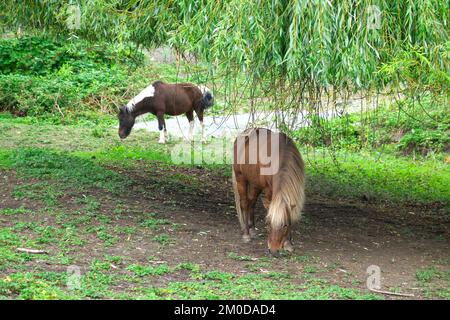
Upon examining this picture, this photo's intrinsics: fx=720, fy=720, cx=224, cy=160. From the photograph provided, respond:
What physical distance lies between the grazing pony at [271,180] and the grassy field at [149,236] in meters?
0.28

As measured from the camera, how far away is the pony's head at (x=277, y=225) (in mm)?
6801

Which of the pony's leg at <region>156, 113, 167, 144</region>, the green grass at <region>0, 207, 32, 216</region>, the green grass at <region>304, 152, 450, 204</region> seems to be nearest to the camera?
the green grass at <region>0, 207, 32, 216</region>

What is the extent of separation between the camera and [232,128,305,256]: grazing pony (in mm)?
6852

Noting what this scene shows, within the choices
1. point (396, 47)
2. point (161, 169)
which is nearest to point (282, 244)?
point (396, 47)

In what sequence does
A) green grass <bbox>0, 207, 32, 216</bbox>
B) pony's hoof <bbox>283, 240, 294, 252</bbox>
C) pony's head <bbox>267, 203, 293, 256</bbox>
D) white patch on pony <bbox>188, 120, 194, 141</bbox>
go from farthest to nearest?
white patch on pony <bbox>188, 120, 194, 141</bbox> → green grass <bbox>0, 207, 32, 216</bbox> → pony's hoof <bbox>283, 240, 294, 252</bbox> → pony's head <bbox>267, 203, 293, 256</bbox>

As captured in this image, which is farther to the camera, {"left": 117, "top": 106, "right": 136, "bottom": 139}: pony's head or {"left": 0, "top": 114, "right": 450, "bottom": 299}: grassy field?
{"left": 117, "top": 106, "right": 136, "bottom": 139}: pony's head

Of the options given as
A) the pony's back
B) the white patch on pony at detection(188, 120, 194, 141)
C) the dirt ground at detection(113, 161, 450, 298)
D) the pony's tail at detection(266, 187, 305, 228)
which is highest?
the white patch on pony at detection(188, 120, 194, 141)

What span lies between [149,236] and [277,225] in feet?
4.83

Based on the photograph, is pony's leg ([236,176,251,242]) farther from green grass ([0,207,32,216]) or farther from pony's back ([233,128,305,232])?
green grass ([0,207,32,216])

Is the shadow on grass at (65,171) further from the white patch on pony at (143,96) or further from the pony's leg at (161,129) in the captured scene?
the white patch on pony at (143,96)

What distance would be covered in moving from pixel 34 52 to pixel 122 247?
12676mm

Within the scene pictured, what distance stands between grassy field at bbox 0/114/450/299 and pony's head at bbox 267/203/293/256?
0.16m

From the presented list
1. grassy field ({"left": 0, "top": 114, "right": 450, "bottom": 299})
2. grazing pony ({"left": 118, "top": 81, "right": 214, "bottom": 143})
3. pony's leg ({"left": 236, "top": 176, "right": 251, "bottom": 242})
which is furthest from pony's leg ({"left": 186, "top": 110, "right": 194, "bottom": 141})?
pony's leg ({"left": 236, "top": 176, "right": 251, "bottom": 242})

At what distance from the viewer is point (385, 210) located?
33.3ft
